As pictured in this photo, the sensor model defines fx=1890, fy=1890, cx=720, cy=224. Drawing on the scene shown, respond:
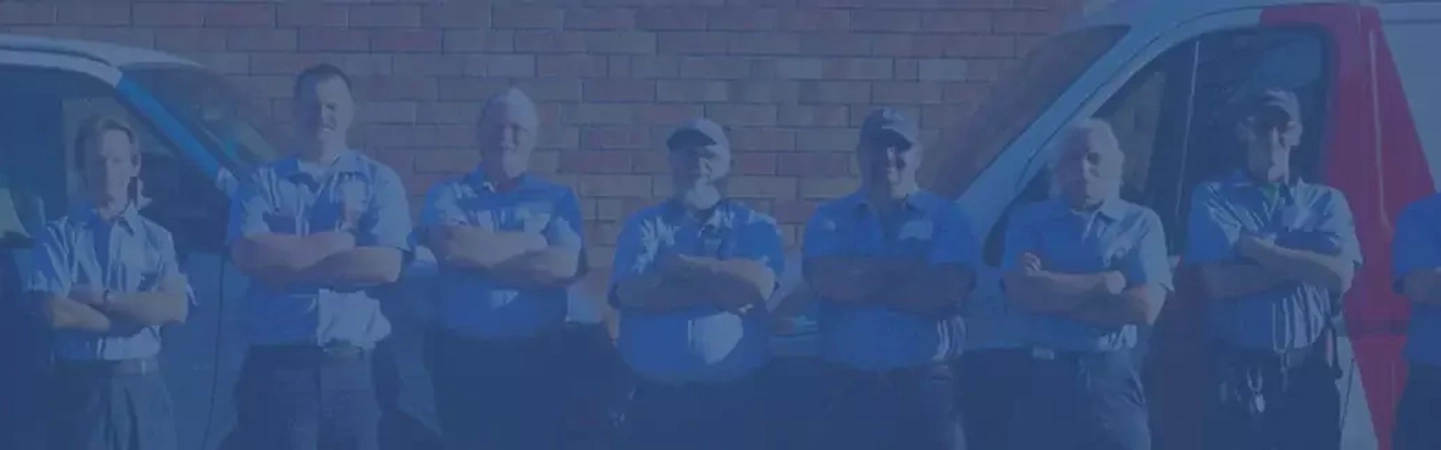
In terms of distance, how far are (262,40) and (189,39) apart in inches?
7.0

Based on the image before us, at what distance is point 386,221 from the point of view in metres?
4.57

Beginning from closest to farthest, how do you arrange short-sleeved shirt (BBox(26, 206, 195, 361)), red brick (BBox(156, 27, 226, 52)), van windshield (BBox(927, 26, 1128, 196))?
van windshield (BBox(927, 26, 1128, 196)), short-sleeved shirt (BBox(26, 206, 195, 361)), red brick (BBox(156, 27, 226, 52))

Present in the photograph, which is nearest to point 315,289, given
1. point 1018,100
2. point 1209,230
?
point 1018,100

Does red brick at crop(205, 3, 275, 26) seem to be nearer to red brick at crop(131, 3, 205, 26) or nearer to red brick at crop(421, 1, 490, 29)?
red brick at crop(131, 3, 205, 26)

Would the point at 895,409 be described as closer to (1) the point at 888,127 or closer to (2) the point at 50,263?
(1) the point at 888,127

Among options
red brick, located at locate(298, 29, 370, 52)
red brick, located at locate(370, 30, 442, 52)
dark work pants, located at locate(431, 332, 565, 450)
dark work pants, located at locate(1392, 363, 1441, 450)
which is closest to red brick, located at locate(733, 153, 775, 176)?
dark work pants, located at locate(431, 332, 565, 450)

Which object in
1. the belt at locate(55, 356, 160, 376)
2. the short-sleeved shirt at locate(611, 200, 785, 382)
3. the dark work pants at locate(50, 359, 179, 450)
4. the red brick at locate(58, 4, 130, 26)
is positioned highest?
the red brick at locate(58, 4, 130, 26)

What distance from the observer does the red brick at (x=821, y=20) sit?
4.65 meters

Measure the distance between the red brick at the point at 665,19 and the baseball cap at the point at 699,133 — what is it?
0.24 metres

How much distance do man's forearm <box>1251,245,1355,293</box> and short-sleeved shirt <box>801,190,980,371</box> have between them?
69 cm

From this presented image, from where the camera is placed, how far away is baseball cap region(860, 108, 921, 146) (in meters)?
4.52

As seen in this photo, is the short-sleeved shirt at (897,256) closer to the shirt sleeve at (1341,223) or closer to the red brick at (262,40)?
the shirt sleeve at (1341,223)

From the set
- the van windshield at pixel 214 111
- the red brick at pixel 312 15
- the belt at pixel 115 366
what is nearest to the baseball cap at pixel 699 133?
the red brick at pixel 312 15

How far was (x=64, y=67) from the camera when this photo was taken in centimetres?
459
